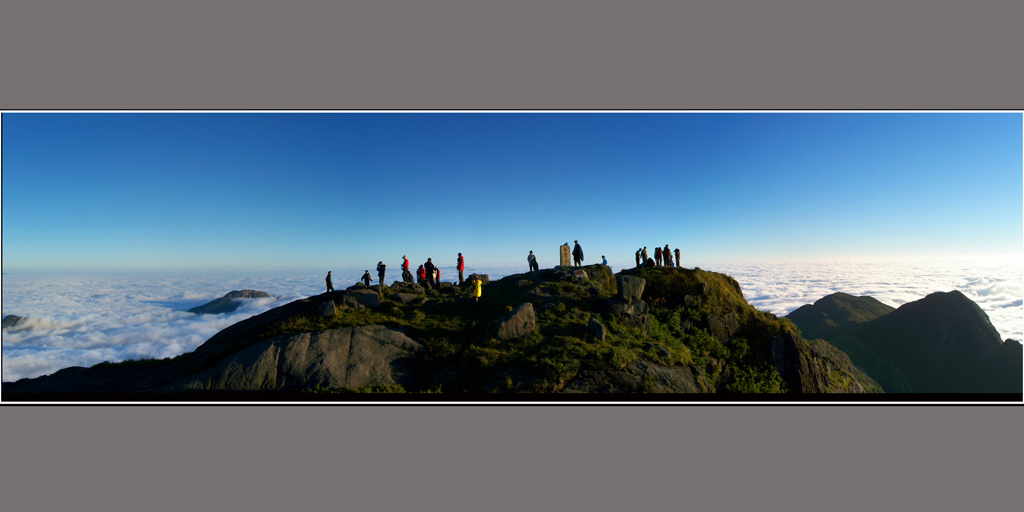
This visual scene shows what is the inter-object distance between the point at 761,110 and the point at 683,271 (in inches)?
389

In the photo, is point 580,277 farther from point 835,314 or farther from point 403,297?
point 835,314

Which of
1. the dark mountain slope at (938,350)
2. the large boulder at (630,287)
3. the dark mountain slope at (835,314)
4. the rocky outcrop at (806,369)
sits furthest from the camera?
the dark mountain slope at (835,314)

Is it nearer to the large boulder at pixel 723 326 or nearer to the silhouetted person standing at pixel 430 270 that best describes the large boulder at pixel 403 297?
the silhouetted person standing at pixel 430 270

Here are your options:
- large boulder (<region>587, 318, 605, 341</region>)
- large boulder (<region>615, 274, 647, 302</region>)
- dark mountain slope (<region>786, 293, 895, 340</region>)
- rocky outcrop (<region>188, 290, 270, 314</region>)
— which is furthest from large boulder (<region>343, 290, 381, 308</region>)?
dark mountain slope (<region>786, 293, 895, 340</region>)

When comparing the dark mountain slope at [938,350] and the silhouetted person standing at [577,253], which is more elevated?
the silhouetted person standing at [577,253]

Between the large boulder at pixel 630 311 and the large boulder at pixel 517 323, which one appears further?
the large boulder at pixel 630 311

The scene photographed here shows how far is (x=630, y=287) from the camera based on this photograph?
611 inches

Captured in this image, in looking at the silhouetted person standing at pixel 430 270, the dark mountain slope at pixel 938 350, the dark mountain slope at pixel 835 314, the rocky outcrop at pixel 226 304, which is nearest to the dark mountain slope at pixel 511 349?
the silhouetted person standing at pixel 430 270

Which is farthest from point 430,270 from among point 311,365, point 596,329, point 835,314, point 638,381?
point 835,314

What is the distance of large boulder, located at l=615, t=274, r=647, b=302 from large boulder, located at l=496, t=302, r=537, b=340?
15.2 ft

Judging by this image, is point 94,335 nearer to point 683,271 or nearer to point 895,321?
point 683,271

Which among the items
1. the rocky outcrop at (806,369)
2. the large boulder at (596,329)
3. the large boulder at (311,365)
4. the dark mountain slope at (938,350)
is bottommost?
the dark mountain slope at (938,350)

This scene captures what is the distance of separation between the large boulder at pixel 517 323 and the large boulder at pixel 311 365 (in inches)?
128

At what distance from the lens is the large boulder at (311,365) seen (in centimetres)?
1007
